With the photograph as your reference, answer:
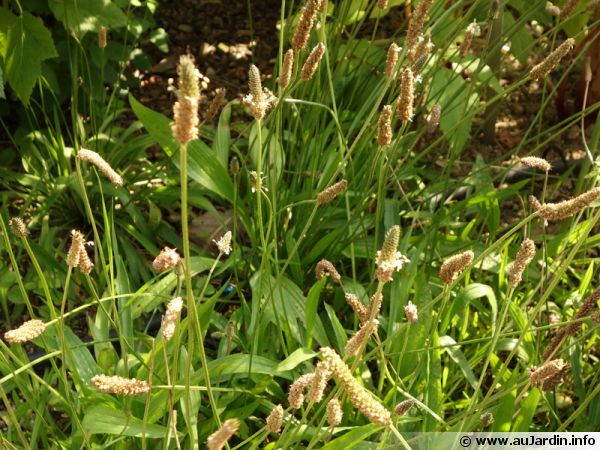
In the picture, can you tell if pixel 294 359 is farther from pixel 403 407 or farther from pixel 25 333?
pixel 25 333

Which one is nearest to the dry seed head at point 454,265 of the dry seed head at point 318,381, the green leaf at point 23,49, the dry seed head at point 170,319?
the dry seed head at point 318,381

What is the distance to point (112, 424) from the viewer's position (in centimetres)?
152

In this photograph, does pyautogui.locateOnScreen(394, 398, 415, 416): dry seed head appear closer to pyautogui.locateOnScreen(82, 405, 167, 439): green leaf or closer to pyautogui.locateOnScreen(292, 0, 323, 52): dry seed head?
pyautogui.locateOnScreen(82, 405, 167, 439): green leaf

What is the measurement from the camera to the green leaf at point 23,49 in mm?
2254

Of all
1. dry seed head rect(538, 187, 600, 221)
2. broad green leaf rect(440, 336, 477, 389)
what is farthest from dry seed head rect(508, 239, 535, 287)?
broad green leaf rect(440, 336, 477, 389)

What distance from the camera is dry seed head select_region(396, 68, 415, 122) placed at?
138cm

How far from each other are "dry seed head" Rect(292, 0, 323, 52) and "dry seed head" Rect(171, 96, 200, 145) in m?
0.77

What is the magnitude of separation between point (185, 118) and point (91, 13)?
179 cm

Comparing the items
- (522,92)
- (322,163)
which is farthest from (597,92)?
(322,163)

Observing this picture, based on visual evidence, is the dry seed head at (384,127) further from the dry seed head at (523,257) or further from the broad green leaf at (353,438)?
the broad green leaf at (353,438)

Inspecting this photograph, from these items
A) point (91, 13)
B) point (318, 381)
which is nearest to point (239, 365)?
point (318, 381)

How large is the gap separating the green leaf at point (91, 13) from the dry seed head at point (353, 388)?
177 cm

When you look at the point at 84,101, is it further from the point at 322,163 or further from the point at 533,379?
the point at 533,379

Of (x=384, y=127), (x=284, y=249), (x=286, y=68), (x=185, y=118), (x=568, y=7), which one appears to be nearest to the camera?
(x=185, y=118)
